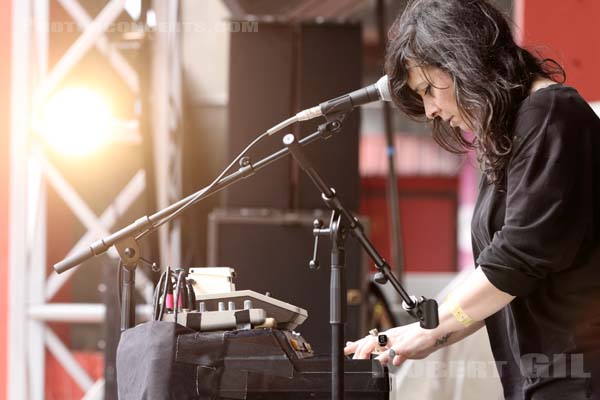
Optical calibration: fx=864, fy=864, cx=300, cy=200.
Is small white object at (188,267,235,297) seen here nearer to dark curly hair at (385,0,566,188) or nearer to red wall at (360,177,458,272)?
dark curly hair at (385,0,566,188)

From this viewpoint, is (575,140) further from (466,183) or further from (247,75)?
(466,183)

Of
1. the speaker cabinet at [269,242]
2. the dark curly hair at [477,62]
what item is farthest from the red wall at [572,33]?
the dark curly hair at [477,62]

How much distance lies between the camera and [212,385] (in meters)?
1.50

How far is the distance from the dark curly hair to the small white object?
0.48 meters

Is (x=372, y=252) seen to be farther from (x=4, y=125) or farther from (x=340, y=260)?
(x=4, y=125)

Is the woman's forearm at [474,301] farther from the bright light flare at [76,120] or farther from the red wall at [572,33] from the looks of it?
the bright light flare at [76,120]

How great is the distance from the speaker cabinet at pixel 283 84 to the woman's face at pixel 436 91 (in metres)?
1.75

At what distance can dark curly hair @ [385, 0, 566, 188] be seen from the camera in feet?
4.89

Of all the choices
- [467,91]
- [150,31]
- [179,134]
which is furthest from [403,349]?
[179,134]

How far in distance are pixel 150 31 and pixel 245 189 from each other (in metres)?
0.76

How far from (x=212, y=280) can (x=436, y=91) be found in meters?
0.57

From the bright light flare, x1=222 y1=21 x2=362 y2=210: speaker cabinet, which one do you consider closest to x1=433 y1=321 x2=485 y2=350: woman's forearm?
x1=222 y1=21 x2=362 y2=210: speaker cabinet

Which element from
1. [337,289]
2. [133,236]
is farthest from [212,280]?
[337,289]

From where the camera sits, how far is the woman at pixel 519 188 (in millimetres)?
1437
